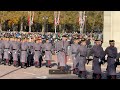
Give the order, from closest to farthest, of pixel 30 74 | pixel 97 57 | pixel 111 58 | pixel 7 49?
pixel 111 58 → pixel 97 57 → pixel 30 74 → pixel 7 49

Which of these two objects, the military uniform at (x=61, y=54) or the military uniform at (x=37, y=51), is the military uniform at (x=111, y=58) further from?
the military uniform at (x=37, y=51)

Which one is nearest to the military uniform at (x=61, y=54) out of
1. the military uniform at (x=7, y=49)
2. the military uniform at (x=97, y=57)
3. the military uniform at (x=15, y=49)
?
the military uniform at (x=15, y=49)

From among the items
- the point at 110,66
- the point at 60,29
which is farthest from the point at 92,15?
the point at 110,66

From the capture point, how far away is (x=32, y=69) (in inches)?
763

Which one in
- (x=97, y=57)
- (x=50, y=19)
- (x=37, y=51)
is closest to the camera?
(x=97, y=57)

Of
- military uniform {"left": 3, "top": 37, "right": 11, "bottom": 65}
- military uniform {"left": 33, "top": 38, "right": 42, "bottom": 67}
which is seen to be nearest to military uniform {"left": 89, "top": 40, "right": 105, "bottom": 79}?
military uniform {"left": 33, "top": 38, "right": 42, "bottom": 67}

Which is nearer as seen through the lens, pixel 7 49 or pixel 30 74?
pixel 30 74

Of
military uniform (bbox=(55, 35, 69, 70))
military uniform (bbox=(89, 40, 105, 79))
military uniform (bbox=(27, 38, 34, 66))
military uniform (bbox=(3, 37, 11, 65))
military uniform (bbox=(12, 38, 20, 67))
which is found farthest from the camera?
military uniform (bbox=(3, 37, 11, 65))

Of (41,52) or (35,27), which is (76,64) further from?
(35,27)

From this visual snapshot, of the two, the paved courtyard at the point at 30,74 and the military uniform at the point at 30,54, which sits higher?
the military uniform at the point at 30,54

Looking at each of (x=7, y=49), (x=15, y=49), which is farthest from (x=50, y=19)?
(x=15, y=49)

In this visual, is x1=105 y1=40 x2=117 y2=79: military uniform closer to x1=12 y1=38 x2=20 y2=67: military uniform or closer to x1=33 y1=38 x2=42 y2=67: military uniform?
x1=33 y1=38 x2=42 y2=67: military uniform

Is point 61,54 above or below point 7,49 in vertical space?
below

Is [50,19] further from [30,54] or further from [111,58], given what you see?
[111,58]
